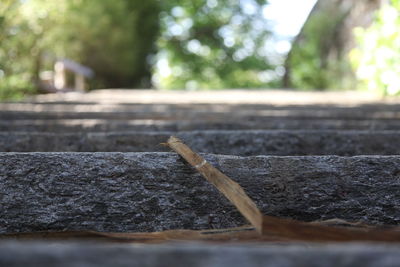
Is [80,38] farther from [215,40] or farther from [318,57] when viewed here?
[215,40]

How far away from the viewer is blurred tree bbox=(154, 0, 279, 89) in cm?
2303

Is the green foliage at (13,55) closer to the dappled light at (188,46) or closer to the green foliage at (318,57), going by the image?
the dappled light at (188,46)

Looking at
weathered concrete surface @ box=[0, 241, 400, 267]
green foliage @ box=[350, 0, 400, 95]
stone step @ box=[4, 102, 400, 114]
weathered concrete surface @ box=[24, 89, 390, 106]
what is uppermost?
green foliage @ box=[350, 0, 400, 95]

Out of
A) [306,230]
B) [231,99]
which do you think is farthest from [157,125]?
[231,99]

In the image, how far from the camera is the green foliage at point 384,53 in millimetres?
5059

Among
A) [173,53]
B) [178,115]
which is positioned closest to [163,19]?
[173,53]

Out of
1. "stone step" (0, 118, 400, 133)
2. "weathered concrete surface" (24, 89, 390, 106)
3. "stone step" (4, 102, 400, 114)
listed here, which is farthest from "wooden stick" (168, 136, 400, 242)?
"weathered concrete surface" (24, 89, 390, 106)

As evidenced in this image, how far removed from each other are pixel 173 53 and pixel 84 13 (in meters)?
10.6

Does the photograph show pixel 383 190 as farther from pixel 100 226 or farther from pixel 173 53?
pixel 173 53

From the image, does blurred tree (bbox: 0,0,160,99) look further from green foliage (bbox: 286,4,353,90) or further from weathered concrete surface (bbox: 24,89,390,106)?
green foliage (bbox: 286,4,353,90)

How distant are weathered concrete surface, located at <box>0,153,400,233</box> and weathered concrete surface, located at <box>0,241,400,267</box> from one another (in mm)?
479

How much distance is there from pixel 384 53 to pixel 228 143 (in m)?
3.93

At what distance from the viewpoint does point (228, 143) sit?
172 centimetres

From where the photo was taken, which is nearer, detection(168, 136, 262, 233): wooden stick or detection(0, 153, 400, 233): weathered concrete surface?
detection(168, 136, 262, 233): wooden stick
